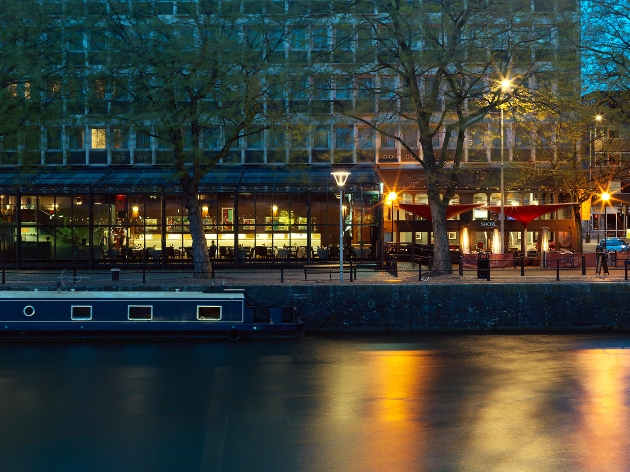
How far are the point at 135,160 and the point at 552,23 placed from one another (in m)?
25.9

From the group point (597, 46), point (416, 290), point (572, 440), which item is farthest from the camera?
point (597, 46)

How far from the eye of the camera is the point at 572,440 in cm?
1912

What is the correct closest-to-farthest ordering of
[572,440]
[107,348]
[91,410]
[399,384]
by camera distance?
[572,440], [91,410], [399,384], [107,348]

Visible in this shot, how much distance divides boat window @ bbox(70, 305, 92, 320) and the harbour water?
2.89ft

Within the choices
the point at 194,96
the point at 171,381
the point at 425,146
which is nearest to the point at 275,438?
the point at 171,381

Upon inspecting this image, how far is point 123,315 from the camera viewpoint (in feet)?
106

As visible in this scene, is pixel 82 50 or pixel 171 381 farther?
pixel 82 50

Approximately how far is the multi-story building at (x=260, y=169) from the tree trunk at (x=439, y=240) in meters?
3.69

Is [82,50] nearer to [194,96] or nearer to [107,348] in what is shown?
[194,96]

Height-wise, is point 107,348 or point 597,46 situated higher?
point 597,46

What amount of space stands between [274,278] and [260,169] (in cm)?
1623

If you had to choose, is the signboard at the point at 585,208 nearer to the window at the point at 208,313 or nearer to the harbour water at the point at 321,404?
the harbour water at the point at 321,404

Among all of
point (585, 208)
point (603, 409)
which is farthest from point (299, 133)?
point (585, 208)

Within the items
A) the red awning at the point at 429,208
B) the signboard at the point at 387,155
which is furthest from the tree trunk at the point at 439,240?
the signboard at the point at 387,155
